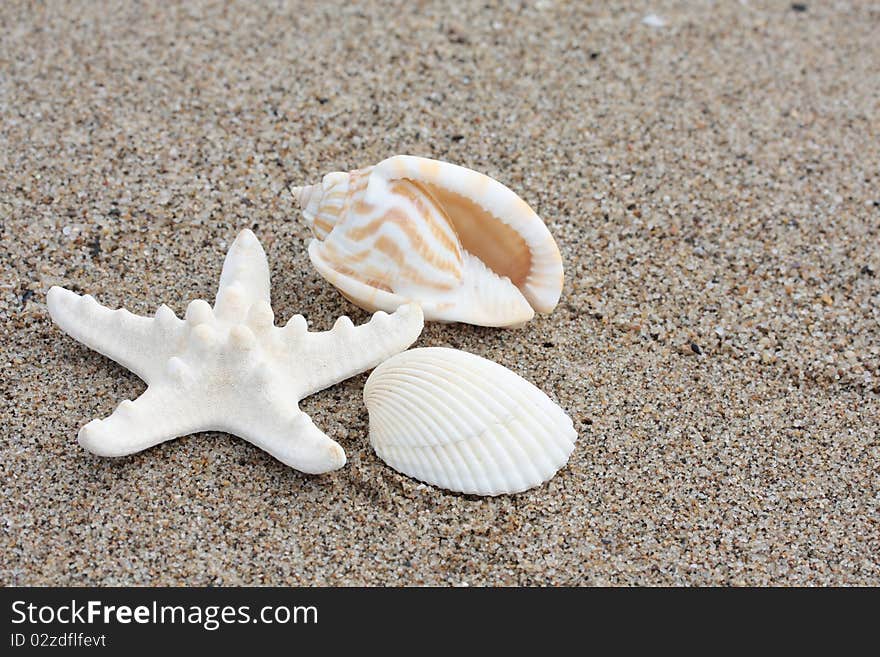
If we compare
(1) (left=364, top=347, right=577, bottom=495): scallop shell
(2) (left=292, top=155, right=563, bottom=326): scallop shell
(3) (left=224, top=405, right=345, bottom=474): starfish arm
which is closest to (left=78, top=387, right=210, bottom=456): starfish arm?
(3) (left=224, top=405, right=345, bottom=474): starfish arm

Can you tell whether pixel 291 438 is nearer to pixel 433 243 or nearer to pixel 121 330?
pixel 121 330

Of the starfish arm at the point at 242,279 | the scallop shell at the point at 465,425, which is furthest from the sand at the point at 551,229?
the starfish arm at the point at 242,279

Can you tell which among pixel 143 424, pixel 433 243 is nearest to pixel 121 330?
pixel 143 424

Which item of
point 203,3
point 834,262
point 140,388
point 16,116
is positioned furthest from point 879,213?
point 16,116

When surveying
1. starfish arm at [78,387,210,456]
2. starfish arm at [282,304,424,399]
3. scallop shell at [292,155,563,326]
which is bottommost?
starfish arm at [78,387,210,456]

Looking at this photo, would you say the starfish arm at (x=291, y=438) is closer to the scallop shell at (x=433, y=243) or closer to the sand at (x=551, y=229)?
the sand at (x=551, y=229)

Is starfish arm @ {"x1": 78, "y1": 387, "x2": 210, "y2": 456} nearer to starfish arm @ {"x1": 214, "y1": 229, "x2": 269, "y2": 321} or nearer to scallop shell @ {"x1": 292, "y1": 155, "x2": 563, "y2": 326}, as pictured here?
starfish arm @ {"x1": 214, "y1": 229, "x2": 269, "y2": 321}
